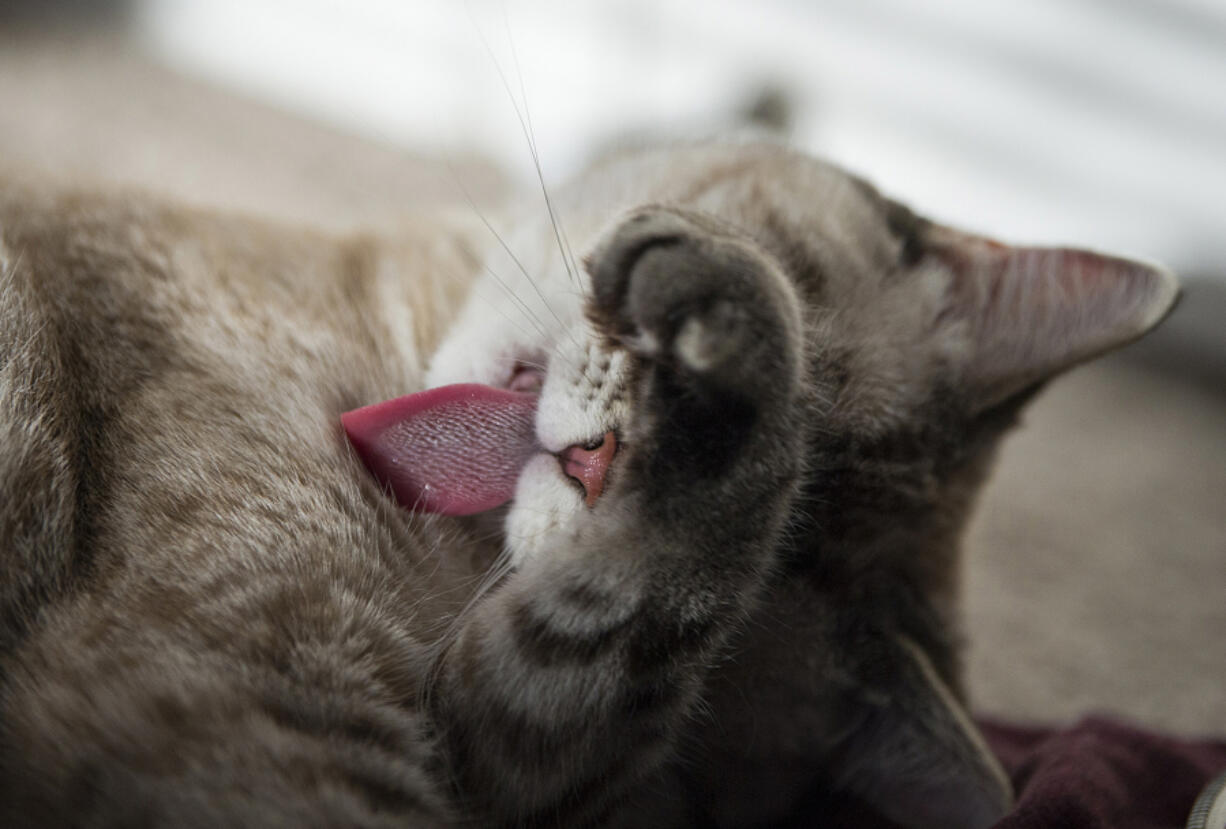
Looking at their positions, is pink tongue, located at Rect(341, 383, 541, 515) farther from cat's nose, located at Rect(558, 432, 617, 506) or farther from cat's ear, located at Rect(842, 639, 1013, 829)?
cat's ear, located at Rect(842, 639, 1013, 829)

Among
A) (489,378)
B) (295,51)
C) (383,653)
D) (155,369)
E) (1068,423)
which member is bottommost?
(1068,423)

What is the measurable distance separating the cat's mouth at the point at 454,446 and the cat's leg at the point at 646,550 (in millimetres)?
127

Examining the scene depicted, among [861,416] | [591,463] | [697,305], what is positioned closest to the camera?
[697,305]

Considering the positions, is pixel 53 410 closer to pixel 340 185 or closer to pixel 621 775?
pixel 621 775

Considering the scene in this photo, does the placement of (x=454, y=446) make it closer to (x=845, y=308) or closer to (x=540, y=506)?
(x=540, y=506)

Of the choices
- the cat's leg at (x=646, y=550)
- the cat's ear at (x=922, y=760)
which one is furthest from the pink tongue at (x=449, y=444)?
the cat's ear at (x=922, y=760)

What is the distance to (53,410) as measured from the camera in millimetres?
940

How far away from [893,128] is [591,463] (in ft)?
7.22

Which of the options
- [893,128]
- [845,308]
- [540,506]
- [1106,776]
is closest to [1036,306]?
[845,308]

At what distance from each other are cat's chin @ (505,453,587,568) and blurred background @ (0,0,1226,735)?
3.33 ft

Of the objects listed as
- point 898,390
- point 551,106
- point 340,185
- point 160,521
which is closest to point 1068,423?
point 898,390

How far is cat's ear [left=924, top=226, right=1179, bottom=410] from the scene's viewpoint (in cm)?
115

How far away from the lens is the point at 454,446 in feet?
3.38

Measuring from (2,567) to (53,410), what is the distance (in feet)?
0.57
